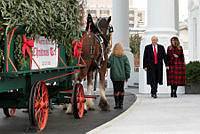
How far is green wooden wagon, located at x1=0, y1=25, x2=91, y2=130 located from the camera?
5906 millimetres

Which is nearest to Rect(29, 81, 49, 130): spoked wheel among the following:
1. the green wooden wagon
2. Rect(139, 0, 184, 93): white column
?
the green wooden wagon

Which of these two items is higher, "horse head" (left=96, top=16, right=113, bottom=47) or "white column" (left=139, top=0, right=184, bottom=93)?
"white column" (left=139, top=0, right=184, bottom=93)

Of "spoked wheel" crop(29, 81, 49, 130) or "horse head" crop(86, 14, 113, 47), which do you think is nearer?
"spoked wheel" crop(29, 81, 49, 130)

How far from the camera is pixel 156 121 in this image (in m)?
7.84

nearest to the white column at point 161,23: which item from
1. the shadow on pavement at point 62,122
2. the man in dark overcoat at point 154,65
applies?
the man in dark overcoat at point 154,65

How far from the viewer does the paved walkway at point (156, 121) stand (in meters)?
6.67

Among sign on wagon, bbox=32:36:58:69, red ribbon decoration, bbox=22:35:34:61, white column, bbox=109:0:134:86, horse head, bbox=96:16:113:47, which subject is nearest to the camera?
red ribbon decoration, bbox=22:35:34:61

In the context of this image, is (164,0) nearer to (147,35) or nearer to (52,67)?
(147,35)

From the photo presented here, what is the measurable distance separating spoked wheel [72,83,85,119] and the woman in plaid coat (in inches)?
223

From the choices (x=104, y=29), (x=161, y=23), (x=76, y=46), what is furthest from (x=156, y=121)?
(x=161, y=23)

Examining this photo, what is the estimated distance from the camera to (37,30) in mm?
6434

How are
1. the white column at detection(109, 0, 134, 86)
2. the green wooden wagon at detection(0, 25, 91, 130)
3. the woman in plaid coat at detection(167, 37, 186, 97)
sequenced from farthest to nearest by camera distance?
the white column at detection(109, 0, 134, 86)
the woman in plaid coat at detection(167, 37, 186, 97)
the green wooden wagon at detection(0, 25, 91, 130)

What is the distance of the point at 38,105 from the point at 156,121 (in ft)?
7.75

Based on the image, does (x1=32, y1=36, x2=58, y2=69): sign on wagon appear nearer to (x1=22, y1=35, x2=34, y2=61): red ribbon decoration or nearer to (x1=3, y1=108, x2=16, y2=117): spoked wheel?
(x1=22, y1=35, x2=34, y2=61): red ribbon decoration
